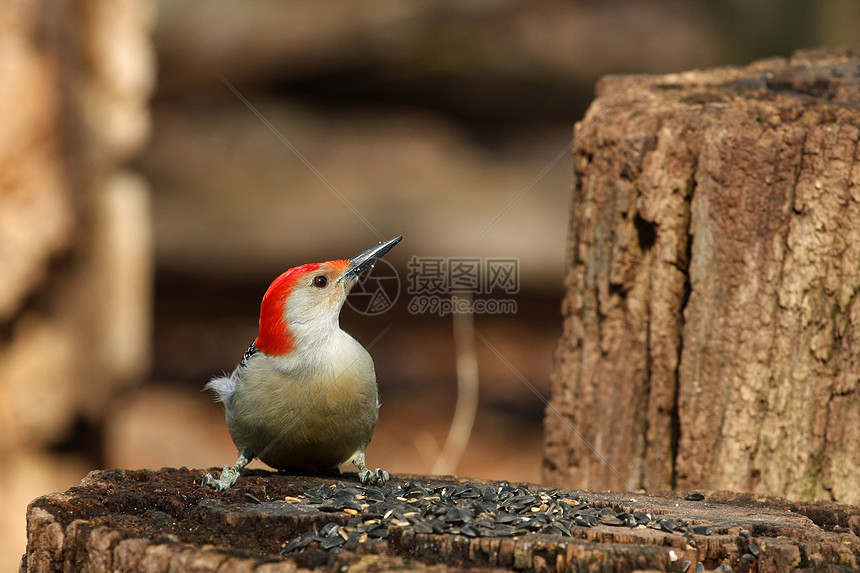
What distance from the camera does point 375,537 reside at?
2.80 m

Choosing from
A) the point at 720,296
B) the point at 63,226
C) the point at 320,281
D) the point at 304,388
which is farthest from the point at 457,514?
the point at 63,226

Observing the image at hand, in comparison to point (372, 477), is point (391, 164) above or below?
above

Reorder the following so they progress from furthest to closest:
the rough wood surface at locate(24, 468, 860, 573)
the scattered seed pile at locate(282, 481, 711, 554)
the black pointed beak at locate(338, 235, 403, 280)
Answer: the black pointed beak at locate(338, 235, 403, 280), the scattered seed pile at locate(282, 481, 711, 554), the rough wood surface at locate(24, 468, 860, 573)

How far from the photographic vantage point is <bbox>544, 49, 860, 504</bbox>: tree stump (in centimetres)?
410

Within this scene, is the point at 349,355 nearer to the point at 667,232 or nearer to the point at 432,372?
the point at 667,232

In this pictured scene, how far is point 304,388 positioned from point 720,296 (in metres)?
1.95

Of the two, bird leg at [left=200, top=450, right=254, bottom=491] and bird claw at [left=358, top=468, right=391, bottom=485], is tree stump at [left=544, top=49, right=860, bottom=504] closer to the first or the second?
bird claw at [left=358, top=468, right=391, bottom=485]

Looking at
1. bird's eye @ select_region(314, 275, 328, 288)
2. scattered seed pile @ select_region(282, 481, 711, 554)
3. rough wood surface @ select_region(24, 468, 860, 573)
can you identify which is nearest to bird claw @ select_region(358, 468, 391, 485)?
scattered seed pile @ select_region(282, 481, 711, 554)

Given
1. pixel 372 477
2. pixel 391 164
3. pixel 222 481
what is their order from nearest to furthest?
pixel 222 481 → pixel 372 477 → pixel 391 164

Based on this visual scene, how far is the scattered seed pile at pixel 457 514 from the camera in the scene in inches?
111

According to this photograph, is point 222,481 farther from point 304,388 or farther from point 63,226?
point 63,226

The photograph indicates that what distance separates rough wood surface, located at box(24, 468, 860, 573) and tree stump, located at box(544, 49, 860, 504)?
0.80 m

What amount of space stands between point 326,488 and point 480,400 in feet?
24.1

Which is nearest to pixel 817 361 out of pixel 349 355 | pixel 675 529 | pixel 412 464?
pixel 675 529
